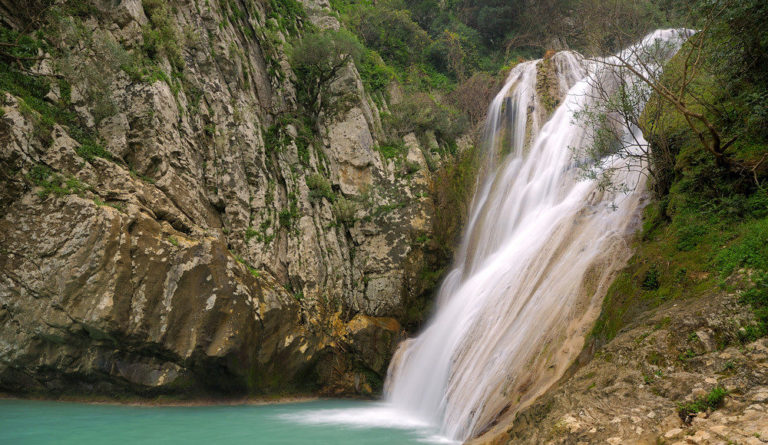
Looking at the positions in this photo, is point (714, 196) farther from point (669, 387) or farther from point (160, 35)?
point (160, 35)

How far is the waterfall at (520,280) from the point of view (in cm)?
762

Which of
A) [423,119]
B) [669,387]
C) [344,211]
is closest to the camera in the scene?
[669,387]

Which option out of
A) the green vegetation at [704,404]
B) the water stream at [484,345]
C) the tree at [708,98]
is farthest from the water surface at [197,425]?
the tree at [708,98]

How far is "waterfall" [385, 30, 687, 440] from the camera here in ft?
25.0

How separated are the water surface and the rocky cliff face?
2.39ft

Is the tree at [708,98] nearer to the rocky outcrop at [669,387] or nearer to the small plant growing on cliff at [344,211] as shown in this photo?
the rocky outcrop at [669,387]

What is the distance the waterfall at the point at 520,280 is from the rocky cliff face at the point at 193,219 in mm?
1990

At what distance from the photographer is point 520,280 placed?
995 centimetres

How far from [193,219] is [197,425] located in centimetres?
485

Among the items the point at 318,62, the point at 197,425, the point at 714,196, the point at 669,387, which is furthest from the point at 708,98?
the point at 318,62

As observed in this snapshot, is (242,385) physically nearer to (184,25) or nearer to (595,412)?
(595,412)

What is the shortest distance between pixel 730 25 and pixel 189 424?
1231cm

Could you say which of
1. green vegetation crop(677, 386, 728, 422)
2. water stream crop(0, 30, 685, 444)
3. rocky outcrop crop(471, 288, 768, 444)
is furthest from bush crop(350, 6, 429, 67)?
green vegetation crop(677, 386, 728, 422)

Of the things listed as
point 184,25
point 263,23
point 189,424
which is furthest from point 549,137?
point 189,424
